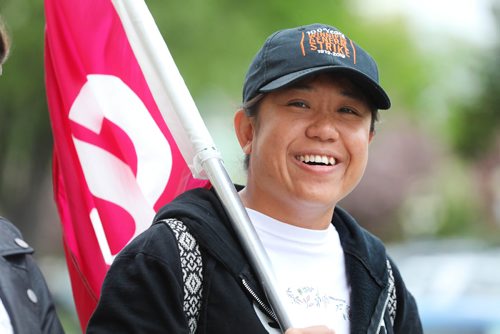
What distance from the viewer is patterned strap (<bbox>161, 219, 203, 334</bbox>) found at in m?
2.71

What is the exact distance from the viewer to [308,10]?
13.8 meters

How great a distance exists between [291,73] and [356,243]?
593 mm

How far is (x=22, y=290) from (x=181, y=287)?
647 millimetres

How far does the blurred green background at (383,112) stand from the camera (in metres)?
13.3

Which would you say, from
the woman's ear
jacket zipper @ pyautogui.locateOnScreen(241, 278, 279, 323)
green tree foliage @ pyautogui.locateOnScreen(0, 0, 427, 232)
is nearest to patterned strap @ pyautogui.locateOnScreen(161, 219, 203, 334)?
jacket zipper @ pyautogui.locateOnScreen(241, 278, 279, 323)

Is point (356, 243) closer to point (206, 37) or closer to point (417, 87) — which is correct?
point (206, 37)

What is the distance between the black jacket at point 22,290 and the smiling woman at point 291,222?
430 millimetres

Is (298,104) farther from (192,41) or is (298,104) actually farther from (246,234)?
(192,41)

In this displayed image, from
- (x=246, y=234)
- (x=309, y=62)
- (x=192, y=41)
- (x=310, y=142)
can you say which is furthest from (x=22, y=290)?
(x=192, y=41)

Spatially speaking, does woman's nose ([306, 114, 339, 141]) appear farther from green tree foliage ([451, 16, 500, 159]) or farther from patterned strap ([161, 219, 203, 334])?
green tree foliage ([451, 16, 500, 159])

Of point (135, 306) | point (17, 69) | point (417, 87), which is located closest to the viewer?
point (135, 306)

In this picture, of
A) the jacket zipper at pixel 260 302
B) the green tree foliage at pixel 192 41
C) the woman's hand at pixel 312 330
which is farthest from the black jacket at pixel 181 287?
the green tree foliage at pixel 192 41

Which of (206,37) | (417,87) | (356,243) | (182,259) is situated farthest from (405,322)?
(417,87)

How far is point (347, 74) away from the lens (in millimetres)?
2912
